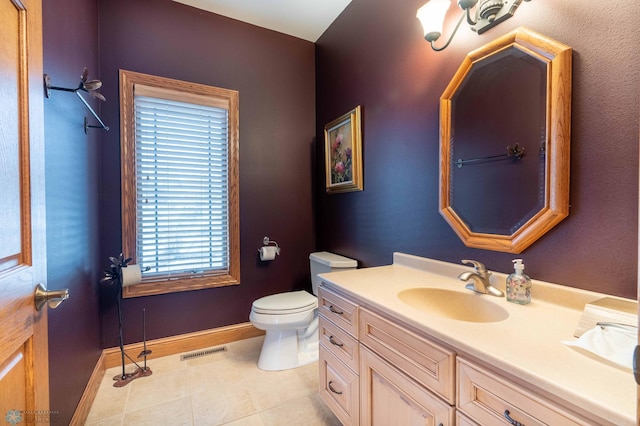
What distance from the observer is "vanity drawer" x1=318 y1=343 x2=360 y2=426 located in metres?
1.23

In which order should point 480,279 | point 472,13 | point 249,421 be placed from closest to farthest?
1. point 480,279
2. point 472,13
3. point 249,421

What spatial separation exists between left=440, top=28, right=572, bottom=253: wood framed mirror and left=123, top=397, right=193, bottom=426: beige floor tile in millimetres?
1771

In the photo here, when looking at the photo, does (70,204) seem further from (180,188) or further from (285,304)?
(285,304)

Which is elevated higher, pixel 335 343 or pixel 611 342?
pixel 611 342

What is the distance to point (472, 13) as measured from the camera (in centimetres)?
129

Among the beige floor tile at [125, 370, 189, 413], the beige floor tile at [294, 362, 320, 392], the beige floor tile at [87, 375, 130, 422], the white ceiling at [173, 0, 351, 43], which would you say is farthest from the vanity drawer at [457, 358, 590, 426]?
the white ceiling at [173, 0, 351, 43]

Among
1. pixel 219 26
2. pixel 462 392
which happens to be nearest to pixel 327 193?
pixel 219 26

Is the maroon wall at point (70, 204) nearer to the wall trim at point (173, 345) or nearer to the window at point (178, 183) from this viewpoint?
the wall trim at point (173, 345)

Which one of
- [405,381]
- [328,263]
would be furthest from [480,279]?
[328,263]

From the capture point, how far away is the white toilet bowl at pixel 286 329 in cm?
194

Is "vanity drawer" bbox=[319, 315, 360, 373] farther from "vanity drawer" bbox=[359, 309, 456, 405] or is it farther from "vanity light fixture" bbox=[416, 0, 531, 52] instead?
"vanity light fixture" bbox=[416, 0, 531, 52]

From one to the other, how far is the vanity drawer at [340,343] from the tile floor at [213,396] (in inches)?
18.5

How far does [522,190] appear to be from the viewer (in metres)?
1.12

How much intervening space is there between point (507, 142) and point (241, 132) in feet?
6.47
